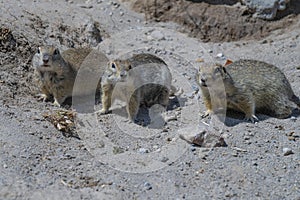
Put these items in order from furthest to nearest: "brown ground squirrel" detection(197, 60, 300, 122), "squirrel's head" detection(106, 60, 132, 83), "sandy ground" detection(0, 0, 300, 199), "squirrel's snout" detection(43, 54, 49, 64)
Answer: "squirrel's snout" detection(43, 54, 49, 64) < "brown ground squirrel" detection(197, 60, 300, 122) < "squirrel's head" detection(106, 60, 132, 83) < "sandy ground" detection(0, 0, 300, 199)

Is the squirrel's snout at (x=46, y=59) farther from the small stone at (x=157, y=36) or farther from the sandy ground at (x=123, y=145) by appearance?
the small stone at (x=157, y=36)

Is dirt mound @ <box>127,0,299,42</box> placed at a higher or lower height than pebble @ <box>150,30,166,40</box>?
higher

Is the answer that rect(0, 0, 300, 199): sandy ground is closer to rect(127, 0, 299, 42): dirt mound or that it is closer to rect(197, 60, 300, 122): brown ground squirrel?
rect(197, 60, 300, 122): brown ground squirrel

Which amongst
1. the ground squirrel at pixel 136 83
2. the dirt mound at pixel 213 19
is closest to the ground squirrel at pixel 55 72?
the ground squirrel at pixel 136 83

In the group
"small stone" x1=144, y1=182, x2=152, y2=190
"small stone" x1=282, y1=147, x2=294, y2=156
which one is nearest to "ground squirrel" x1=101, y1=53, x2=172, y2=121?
"small stone" x1=144, y1=182, x2=152, y2=190

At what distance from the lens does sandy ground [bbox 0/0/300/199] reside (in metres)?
5.18

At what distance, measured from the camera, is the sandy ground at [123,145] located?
17.0 feet

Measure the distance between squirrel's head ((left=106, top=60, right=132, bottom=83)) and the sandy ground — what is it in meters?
0.56

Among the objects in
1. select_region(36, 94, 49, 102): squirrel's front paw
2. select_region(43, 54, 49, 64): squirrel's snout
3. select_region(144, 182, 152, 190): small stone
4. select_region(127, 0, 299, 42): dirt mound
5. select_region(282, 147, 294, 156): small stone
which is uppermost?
select_region(43, 54, 49, 64): squirrel's snout

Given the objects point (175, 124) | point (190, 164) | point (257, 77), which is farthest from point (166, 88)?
point (190, 164)

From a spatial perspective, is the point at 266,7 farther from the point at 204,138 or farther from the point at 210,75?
the point at 204,138

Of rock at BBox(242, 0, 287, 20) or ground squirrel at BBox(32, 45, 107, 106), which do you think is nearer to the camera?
ground squirrel at BBox(32, 45, 107, 106)

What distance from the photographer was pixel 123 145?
242 inches

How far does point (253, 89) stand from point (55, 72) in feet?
8.46
